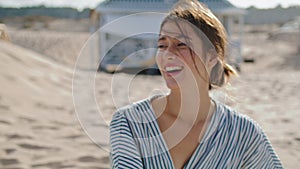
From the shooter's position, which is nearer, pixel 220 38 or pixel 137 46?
pixel 220 38

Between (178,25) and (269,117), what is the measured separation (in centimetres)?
518

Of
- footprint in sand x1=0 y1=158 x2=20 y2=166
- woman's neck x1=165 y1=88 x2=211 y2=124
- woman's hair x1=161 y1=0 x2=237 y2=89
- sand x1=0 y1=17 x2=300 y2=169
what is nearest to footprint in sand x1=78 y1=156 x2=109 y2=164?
sand x1=0 y1=17 x2=300 y2=169

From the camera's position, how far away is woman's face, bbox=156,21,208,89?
5.45 feet

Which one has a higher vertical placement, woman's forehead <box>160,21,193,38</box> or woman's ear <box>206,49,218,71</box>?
woman's forehead <box>160,21,193,38</box>

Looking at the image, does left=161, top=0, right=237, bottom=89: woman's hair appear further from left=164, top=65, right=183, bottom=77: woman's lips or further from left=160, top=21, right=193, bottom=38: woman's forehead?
left=164, top=65, right=183, bottom=77: woman's lips

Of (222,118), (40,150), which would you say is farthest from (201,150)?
(40,150)

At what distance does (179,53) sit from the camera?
168 centimetres

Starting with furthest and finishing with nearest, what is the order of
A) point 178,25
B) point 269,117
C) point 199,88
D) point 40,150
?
point 269,117 → point 40,150 → point 199,88 → point 178,25

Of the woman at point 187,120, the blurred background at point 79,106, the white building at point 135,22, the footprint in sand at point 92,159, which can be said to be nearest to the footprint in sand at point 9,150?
the blurred background at point 79,106

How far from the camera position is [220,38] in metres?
1.76

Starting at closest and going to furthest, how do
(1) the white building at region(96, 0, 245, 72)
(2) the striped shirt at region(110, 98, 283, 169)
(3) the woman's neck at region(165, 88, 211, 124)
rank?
(2) the striped shirt at region(110, 98, 283, 169)
(3) the woman's neck at region(165, 88, 211, 124)
(1) the white building at region(96, 0, 245, 72)

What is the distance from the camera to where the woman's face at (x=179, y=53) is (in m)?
1.66

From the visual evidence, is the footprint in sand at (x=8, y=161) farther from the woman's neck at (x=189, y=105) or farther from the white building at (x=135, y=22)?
the white building at (x=135, y=22)

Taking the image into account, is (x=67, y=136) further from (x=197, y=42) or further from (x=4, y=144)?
(x=197, y=42)
